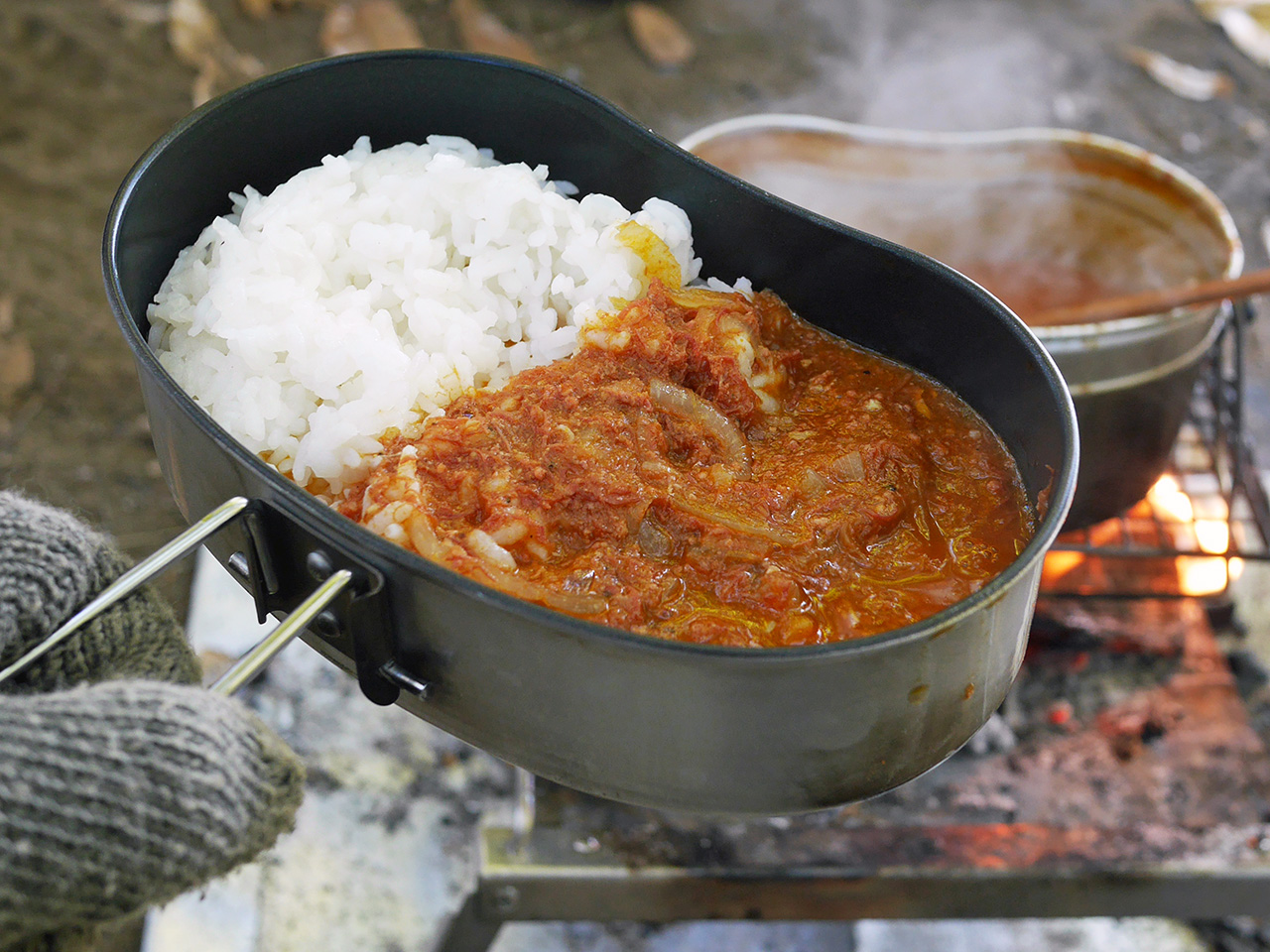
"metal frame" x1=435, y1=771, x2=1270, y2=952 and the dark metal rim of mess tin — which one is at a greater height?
the dark metal rim of mess tin

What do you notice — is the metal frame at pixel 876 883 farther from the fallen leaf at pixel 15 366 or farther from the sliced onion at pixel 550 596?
the fallen leaf at pixel 15 366

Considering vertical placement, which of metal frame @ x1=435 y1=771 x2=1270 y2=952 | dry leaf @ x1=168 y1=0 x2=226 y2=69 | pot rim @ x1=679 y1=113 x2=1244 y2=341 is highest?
pot rim @ x1=679 y1=113 x2=1244 y2=341

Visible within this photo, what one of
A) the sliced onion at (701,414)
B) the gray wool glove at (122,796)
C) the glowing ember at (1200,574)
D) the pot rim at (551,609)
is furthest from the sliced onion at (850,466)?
the glowing ember at (1200,574)

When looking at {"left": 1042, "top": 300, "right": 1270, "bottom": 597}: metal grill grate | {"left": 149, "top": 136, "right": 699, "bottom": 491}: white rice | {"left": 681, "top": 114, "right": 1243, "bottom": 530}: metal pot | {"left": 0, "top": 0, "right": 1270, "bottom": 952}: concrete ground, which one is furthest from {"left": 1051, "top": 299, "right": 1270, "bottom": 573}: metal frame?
{"left": 149, "top": 136, "right": 699, "bottom": 491}: white rice

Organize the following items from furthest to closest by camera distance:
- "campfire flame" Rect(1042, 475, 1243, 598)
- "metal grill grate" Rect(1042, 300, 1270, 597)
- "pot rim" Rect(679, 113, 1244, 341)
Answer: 1. "campfire flame" Rect(1042, 475, 1243, 598)
2. "metal grill grate" Rect(1042, 300, 1270, 597)
3. "pot rim" Rect(679, 113, 1244, 341)

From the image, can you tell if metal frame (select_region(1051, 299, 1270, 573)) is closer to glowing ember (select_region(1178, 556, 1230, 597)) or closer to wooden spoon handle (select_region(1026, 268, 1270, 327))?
glowing ember (select_region(1178, 556, 1230, 597))

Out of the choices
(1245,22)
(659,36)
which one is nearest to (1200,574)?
(659,36)

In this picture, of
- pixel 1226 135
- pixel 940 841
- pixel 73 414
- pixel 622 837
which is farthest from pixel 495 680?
pixel 1226 135
